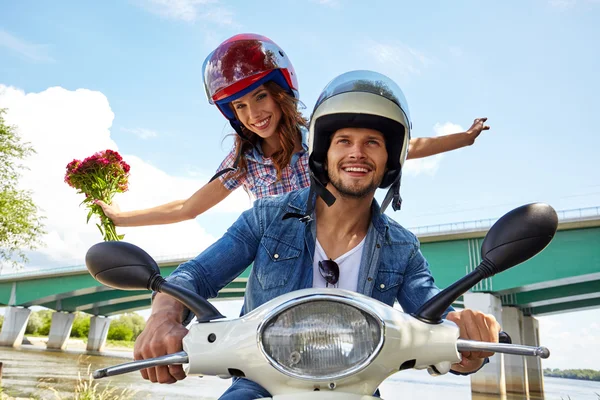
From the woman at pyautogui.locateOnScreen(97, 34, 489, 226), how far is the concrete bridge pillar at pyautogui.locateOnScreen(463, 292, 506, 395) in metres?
21.7

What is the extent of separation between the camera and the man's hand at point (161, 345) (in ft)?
4.67

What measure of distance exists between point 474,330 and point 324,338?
1.85ft

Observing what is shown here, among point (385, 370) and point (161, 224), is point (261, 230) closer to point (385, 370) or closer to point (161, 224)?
point (385, 370)

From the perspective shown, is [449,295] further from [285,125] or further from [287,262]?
[285,125]

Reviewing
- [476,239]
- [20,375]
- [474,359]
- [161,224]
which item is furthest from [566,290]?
[474,359]

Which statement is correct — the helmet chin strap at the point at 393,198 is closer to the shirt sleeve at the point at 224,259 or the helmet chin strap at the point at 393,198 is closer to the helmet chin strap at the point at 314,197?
the helmet chin strap at the point at 314,197

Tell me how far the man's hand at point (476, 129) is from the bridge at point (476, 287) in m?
20.0

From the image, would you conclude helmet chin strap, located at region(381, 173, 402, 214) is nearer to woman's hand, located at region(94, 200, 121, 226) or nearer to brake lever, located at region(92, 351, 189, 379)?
brake lever, located at region(92, 351, 189, 379)

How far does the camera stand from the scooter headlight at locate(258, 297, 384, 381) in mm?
1173

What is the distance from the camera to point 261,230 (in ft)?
6.87

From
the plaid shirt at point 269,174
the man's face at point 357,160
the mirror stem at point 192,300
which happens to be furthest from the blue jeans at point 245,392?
the plaid shirt at point 269,174

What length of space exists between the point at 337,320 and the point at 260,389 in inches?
19.8

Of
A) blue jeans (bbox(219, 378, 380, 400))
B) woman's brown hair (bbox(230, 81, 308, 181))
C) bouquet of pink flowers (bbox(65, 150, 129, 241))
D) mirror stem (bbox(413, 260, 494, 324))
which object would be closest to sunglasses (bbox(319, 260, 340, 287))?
blue jeans (bbox(219, 378, 380, 400))

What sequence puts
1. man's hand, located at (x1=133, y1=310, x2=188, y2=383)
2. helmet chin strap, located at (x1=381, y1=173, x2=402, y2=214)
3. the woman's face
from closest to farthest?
man's hand, located at (x1=133, y1=310, x2=188, y2=383)
helmet chin strap, located at (x1=381, y1=173, x2=402, y2=214)
the woman's face
